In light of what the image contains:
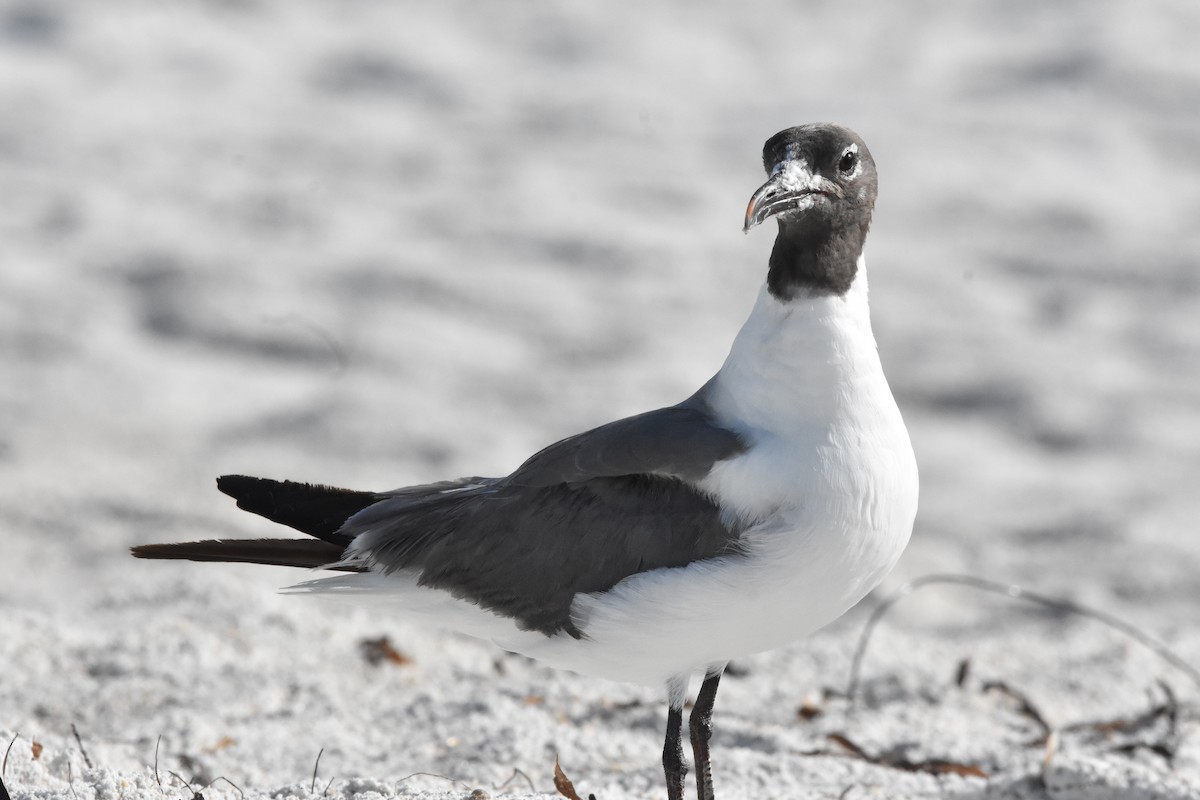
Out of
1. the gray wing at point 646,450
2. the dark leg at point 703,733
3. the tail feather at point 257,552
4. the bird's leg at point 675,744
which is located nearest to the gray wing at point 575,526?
the gray wing at point 646,450

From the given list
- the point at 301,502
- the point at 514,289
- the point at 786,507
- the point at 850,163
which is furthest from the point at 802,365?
the point at 514,289

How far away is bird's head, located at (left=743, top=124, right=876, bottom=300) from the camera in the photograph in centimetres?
290

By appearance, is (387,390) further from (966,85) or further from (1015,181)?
(966,85)

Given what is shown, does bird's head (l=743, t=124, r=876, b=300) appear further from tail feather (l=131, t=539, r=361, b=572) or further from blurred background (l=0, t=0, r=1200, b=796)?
blurred background (l=0, t=0, r=1200, b=796)

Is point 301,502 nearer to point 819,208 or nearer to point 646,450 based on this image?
point 646,450

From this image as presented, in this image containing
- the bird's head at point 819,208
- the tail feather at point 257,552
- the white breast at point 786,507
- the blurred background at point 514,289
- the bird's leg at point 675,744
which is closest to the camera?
the white breast at point 786,507

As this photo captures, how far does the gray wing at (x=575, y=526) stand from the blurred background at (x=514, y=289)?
69 cm

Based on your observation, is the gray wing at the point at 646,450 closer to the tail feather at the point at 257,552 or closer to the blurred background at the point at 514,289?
the tail feather at the point at 257,552

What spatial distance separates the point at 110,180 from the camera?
25.5 ft

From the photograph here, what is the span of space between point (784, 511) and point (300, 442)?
3464 millimetres

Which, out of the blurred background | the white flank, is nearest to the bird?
the white flank

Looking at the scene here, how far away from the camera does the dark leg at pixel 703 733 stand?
308 centimetres

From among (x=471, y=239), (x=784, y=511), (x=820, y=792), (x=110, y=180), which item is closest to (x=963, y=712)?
(x=820, y=792)

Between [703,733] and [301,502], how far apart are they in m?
0.98
